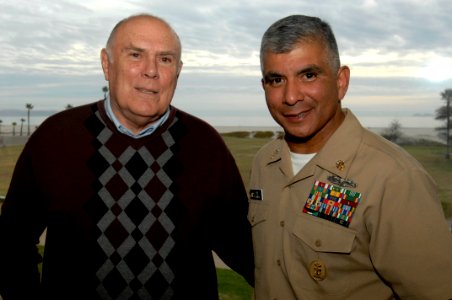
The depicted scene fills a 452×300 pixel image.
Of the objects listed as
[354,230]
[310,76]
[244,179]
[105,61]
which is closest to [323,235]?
[354,230]

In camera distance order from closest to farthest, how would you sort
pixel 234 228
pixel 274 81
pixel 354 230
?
1. pixel 354 230
2. pixel 274 81
3. pixel 234 228

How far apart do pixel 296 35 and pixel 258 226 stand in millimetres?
1310

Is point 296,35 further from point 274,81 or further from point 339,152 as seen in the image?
point 339,152

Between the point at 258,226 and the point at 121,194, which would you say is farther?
the point at 258,226

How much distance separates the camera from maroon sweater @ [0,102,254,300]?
3.01m

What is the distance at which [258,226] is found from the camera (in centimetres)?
325

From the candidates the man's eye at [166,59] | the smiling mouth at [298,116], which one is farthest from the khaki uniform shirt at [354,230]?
the man's eye at [166,59]

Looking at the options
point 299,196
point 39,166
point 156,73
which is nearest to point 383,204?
point 299,196

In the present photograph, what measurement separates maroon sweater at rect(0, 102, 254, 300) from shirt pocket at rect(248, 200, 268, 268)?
0.26m

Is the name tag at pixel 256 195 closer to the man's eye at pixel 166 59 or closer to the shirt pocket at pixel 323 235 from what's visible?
the shirt pocket at pixel 323 235

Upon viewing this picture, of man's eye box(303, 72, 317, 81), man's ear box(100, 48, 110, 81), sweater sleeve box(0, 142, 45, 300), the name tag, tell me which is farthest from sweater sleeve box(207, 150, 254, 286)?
sweater sleeve box(0, 142, 45, 300)

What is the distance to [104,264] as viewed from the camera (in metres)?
2.99

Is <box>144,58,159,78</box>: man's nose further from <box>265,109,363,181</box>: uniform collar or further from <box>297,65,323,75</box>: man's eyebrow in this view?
<box>265,109,363,181</box>: uniform collar

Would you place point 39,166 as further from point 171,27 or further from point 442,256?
point 442,256
